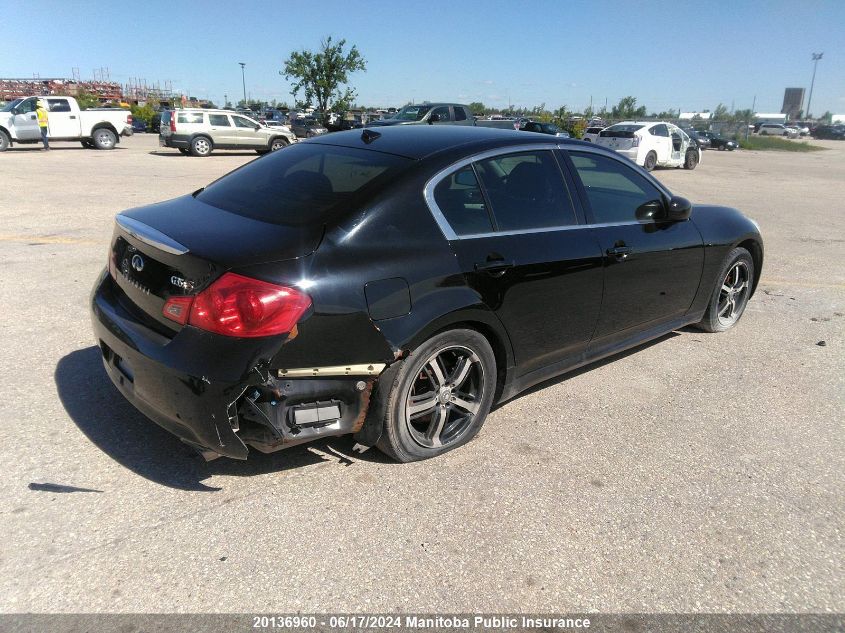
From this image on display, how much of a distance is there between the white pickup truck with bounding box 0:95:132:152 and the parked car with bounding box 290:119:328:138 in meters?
8.87

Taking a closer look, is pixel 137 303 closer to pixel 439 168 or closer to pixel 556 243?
pixel 439 168

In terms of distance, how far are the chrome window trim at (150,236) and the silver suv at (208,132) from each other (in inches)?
780

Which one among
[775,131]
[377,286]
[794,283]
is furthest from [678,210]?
[775,131]

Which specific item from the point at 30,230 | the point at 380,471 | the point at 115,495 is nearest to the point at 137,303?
the point at 115,495

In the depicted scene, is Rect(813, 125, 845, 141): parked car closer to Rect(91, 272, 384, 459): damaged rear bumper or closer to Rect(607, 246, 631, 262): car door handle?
Rect(607, 246, 631, 262): car door handle

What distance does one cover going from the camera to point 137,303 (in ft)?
9.91

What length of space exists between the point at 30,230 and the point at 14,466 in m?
6.57

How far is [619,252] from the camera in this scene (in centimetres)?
402

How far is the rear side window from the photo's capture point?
74.4ft

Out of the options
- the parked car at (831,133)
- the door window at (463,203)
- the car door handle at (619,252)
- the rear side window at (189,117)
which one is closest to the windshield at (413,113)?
the rear side window at (189,117)

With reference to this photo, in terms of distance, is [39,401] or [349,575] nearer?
[349,575]

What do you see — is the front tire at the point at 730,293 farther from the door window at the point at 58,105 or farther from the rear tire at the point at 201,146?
the door window at the point at 58,105

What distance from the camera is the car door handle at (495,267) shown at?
328 cm

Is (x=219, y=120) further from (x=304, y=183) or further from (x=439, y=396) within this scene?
(x=439, y=396)
